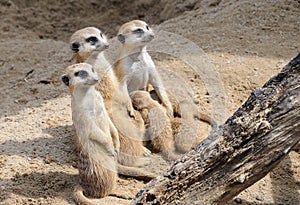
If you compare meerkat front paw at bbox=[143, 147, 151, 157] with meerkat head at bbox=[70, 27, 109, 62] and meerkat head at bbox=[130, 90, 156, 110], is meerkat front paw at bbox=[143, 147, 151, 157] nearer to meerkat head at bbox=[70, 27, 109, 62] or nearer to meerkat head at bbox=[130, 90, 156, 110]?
meerkat head at bbox=[130, 90, 156, 110]

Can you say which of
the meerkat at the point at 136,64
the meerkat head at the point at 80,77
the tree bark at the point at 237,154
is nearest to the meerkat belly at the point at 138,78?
the meerkat at the point at 136,64

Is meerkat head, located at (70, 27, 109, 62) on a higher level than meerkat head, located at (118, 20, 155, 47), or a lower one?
lower

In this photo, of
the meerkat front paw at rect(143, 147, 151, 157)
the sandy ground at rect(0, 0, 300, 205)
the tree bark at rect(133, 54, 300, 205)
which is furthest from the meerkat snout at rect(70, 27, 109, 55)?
the tree bark at rect(133, 54, 300, 205)

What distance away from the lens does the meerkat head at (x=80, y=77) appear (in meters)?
3.23

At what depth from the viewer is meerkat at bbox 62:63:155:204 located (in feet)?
10.5

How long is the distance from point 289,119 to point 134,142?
1112mm

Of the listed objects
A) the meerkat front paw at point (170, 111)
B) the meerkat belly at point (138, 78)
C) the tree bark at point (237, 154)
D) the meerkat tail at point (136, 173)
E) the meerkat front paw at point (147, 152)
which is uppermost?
the meerkat belly at point (138, 78)

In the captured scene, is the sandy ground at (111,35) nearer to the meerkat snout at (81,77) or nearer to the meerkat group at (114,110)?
the meerkat group at (114,110)

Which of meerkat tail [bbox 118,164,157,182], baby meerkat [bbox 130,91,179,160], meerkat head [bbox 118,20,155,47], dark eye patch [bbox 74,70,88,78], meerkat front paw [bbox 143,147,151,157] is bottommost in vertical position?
meerkat tail [bbox 118,164,157,182]

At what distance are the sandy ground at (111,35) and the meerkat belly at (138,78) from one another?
0.26 m

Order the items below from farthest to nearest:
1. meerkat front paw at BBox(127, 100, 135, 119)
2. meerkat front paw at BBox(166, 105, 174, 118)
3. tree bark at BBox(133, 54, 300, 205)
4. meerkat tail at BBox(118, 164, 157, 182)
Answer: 1. meerkat front paw at BBox(166, 105, 174, 118)
2. meerkat front paw at BBox(127, 100, 135, 119)
3. meerkat tail at BBox(118, 164, 157, 182)
4. tree bark at BBox(133, 54, 300, 205)

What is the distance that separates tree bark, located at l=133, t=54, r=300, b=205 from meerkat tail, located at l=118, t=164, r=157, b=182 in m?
0.75

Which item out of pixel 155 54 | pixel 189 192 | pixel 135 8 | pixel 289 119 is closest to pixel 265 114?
pixel 289 119

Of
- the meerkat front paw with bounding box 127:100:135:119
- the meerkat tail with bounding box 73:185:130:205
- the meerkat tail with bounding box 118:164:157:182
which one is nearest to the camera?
the meerkat tail with bounding box 73:185:130:205
